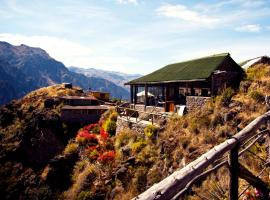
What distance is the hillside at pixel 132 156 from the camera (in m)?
18.2

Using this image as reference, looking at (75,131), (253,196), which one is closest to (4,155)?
(75,131)

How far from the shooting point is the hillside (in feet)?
59.8

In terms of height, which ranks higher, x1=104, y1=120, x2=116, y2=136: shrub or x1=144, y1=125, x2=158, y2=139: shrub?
x1=144, y1=125, x2=158, y2=139: shrub

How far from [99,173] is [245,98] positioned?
12.3m

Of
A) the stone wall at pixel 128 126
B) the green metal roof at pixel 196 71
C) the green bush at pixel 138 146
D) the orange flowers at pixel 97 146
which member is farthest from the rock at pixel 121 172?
the green metal roof at pixel 196 71

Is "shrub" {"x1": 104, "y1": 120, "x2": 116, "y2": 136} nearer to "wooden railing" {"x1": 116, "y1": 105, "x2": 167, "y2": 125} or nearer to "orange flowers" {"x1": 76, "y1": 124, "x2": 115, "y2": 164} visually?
"orange flowers" {"x1": 76, "y1": 124, "x2": 115, "y2": 164}

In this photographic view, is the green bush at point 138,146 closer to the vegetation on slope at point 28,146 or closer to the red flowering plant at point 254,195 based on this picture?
the vegetation on slope at point 28,146

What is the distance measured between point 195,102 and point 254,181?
18215mm

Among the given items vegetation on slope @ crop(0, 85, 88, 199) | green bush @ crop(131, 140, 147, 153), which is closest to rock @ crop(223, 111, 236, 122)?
green bush @ crop(131, 140, 147, 153)

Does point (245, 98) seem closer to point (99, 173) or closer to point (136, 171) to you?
point (136, 171)

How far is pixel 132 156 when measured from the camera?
22.8m

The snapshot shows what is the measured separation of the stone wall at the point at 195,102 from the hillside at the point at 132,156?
3.53ft

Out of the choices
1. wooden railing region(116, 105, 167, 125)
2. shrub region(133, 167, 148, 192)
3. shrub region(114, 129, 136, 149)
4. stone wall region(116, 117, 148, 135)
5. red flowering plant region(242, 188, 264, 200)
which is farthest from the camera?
shrub region(114, 129, 136, 149)

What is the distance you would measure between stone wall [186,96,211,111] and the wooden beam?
16.7 metres
